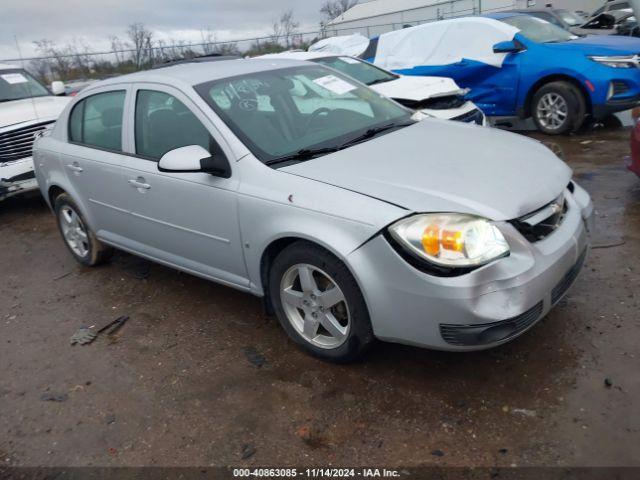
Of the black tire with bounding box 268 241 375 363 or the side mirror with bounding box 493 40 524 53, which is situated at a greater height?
the side mirror with bounding box 493 40 524 53

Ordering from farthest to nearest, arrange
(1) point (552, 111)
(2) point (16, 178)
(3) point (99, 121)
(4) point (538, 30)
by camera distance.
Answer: (4) point (538, 30) < (1) point (552, 111) < (2) point (16, 178) < (3) point (99, 121)

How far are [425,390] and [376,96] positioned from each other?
7.60ft

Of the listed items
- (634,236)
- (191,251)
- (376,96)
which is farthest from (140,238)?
(634,236)

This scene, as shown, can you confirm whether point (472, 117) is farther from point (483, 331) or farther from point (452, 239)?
point (483, 331)

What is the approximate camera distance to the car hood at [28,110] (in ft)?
23.7

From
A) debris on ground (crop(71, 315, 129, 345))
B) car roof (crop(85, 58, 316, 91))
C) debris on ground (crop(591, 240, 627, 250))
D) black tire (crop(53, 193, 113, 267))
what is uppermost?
car roof (crop(85, 58, 316, 91))

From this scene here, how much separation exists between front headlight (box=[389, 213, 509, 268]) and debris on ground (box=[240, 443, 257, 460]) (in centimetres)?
117

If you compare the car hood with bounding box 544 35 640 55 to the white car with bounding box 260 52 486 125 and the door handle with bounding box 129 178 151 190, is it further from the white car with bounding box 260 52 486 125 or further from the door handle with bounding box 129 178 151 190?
the door handle with bounding box 129 178 151 190

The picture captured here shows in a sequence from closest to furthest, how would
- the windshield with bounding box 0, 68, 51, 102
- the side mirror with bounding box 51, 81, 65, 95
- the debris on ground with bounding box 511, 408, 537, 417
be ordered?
the debris on ground with bounding box 511, 408, 537, 417
the windshield with bounding box 0, 68, 51, 102
the side mirror with bounding box 51, 81, 65, 95

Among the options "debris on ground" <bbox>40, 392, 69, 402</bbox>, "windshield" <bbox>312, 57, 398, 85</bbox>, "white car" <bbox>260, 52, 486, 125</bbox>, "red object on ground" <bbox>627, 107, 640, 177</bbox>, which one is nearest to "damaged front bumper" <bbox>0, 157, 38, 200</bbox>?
"white car" <bbox>260, 52, 486, 125</bbox>

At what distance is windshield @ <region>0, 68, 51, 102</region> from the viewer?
8.19m

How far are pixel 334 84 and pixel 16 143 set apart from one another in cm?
498

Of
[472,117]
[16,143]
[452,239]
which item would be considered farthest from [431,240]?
[16,143]

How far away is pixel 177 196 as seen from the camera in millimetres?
3555
